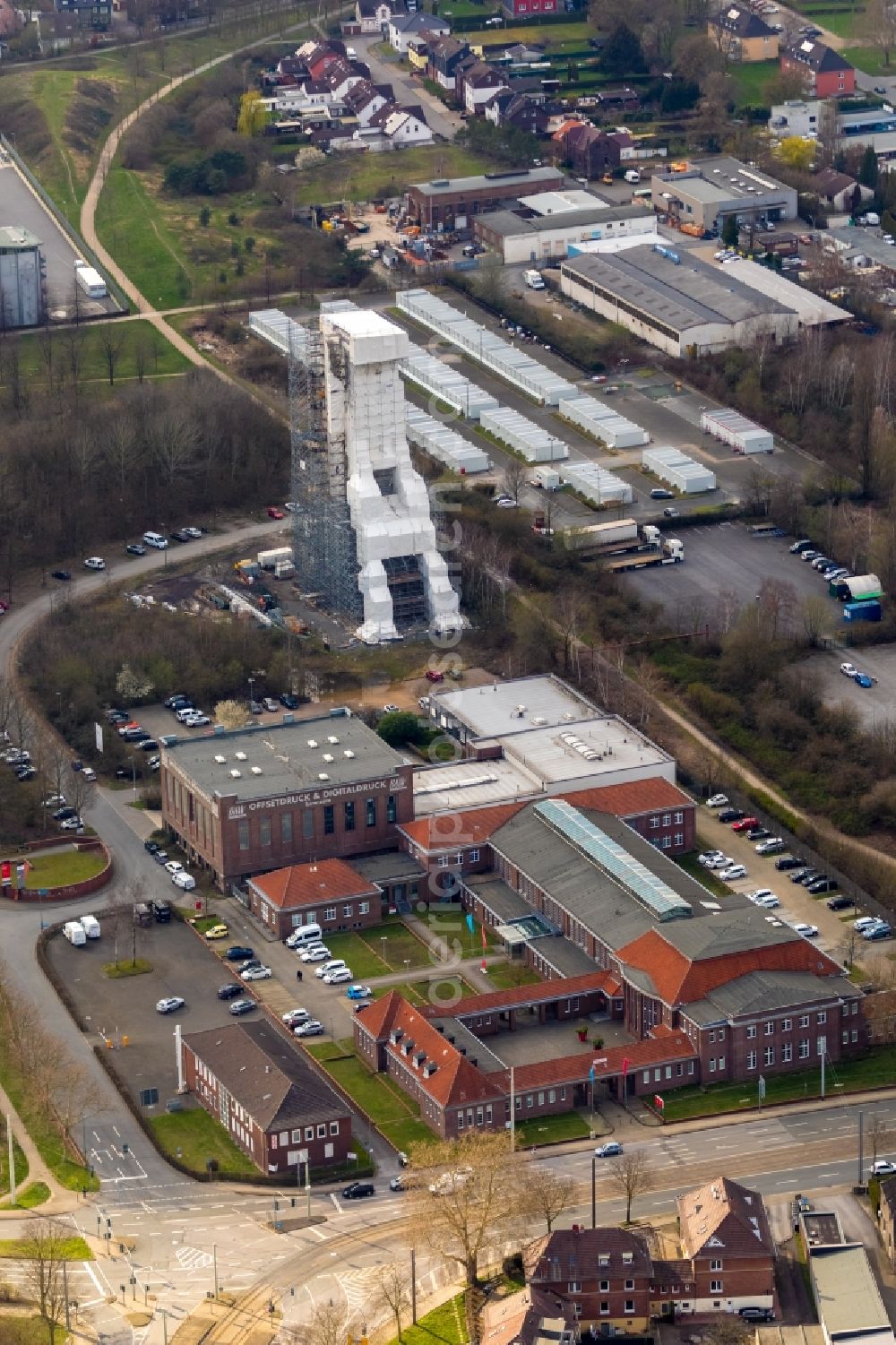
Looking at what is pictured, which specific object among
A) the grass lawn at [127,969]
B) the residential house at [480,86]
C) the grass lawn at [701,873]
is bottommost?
the grass lawn at [701,873]

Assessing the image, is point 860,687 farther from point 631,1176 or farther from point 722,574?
point 631,1176

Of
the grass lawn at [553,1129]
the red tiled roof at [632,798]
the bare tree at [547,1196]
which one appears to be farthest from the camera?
the red tiled roof at [632,798]

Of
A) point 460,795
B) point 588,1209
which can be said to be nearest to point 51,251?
point 460,795

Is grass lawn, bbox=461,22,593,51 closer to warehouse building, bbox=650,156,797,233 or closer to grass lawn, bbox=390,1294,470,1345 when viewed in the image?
warehouse building, bbox=650,156,797,233

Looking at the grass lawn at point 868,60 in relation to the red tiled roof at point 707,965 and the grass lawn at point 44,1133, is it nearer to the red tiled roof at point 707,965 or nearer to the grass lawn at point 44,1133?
the red tiled roof at point 707,965

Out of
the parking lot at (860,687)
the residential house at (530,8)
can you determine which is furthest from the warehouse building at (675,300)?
the residential house at (530,8)

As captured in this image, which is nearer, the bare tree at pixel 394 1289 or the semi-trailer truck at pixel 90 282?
the bare tree at pixel 394 1289
